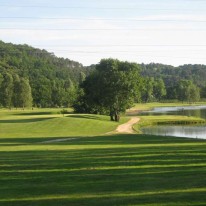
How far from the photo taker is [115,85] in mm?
76125

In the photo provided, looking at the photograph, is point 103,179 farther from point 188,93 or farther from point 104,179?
point 188,93

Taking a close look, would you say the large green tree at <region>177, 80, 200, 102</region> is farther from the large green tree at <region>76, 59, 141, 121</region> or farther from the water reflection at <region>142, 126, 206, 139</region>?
the water reflection at <region>142, 126, 206, 139</region>

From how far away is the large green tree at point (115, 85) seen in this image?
7631 centimetres

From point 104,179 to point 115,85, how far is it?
60.1 metres

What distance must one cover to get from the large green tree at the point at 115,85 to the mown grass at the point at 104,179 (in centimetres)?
5205

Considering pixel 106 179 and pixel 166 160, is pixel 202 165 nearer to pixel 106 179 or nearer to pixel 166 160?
pixel 166 160

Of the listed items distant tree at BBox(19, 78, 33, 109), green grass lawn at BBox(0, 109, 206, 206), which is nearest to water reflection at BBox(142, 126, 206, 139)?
green grass lawn at BBox(0, 109, 206, 206)

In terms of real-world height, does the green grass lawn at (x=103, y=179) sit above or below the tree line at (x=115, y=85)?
below

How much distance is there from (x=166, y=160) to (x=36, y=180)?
298 inches

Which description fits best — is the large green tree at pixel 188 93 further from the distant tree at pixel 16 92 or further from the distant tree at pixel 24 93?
the distant tree at pixel 16 92

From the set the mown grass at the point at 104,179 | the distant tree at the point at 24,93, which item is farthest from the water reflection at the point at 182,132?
the distant tree at the point at 24,93

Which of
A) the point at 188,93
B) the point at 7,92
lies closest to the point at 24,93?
the point at 7,92

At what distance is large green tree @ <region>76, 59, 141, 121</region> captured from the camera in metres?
76.3

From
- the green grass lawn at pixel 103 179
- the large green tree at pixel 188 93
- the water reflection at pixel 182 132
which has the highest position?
the large green tree at pixel 188 93
